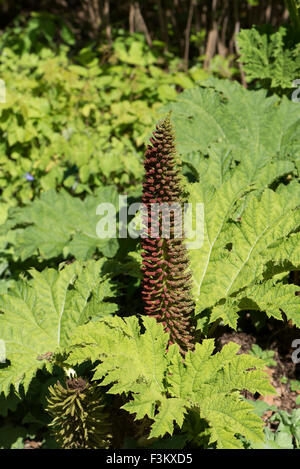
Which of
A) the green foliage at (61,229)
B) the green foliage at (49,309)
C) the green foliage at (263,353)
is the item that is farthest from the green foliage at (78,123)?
the green foliage at (263,353)

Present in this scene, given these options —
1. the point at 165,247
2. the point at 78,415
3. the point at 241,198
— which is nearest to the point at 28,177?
the point at 241,198

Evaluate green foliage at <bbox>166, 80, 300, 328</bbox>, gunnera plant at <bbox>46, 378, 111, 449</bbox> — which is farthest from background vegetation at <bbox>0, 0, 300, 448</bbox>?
gunnera plant at <bbox>46, 378, 111, 449</bbox>

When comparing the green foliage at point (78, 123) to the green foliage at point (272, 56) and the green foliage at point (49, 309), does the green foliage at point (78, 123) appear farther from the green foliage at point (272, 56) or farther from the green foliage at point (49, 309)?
the green foliage at point (49, 309)

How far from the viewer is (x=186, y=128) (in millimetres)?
3240

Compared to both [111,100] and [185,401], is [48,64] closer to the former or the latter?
[111,100]

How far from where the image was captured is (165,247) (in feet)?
7.15

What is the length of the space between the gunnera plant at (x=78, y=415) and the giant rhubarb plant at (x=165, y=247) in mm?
453

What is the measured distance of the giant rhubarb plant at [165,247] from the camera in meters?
2.03

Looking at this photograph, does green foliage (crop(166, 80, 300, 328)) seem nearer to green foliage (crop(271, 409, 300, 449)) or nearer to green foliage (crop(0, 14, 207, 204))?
green foliage (crop(271, 409, 300, 449))

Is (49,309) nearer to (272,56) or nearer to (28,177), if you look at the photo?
(28,177)

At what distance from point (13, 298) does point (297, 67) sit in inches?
96.8

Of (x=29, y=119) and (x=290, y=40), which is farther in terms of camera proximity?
(x=29, y=119)

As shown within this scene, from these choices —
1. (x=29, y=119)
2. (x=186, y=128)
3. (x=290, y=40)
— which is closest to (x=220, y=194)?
(x=186, y=128)

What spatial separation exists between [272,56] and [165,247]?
211cm
